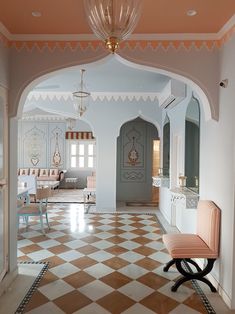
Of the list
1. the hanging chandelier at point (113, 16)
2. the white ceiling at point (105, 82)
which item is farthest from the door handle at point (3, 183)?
the white ceiling at point (105, 82)

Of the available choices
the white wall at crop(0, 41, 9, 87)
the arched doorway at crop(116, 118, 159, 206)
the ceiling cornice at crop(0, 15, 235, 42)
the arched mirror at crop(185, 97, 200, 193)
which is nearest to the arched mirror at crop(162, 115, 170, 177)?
the arched mirror at crop(185, 97, 200, 193)

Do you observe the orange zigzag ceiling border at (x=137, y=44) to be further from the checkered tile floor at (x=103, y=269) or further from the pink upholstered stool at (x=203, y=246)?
the checkered tile floor at (x=103, y=269)

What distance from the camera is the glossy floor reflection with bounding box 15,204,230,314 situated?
317 cm

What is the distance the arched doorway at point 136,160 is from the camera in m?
10.3

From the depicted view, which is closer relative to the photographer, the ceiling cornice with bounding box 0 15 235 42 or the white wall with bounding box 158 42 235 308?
the white wall with bounding box 158 42 235 308

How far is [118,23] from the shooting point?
1.66 metres

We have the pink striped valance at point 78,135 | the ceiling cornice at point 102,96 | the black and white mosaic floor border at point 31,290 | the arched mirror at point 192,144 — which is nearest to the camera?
the black and white mosaic floor border at point 31,290

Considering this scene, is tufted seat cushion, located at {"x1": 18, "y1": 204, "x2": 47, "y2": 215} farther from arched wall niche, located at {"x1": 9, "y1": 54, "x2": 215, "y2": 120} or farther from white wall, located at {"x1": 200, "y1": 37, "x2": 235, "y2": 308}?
white wall, located at {"x1": 200, "y1": 37, "x2": 235, "y2": 308}

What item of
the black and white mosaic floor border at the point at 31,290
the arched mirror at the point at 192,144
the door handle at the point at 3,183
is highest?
the arched mirror at the point at 192,144

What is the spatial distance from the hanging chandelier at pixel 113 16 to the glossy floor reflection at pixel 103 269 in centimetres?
276

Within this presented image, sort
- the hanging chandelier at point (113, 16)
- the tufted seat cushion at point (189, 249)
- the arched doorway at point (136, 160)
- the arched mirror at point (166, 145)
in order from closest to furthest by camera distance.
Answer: the hanging chandelier at point (113, 16) → the tufted seat cushion at point (189, 249) → the arched mirror at point (166, 145) → the arched doorway at point (136, 160)

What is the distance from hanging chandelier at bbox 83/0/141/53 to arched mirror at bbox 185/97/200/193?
123 inches

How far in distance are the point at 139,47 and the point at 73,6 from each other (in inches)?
40.8

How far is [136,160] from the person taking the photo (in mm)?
10367
